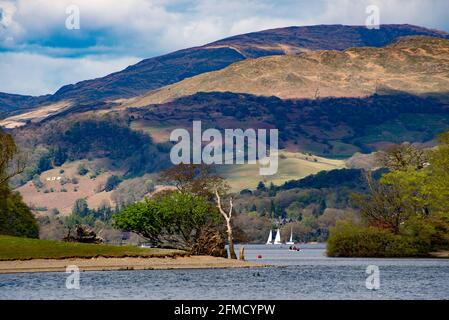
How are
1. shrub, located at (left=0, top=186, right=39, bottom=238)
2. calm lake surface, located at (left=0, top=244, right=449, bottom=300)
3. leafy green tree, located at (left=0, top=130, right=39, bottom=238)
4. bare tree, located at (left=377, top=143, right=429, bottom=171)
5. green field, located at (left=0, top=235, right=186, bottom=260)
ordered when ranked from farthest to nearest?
bare tree, located at (left=377, top=143, right=429, bottom=171)
shrub, located at (left=0, top=186, right=39, bottom=238)
leafy green tree, located at (left=0, top=130, right=39, bottom=238)
green field, located at (left=0, top=235, right=186, bottom=260)
calm lake surface, located at (left=0, top=244, right=449, bottom=300)

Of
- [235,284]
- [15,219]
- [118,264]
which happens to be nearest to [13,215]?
[15,219]

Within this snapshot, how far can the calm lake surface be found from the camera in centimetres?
7556

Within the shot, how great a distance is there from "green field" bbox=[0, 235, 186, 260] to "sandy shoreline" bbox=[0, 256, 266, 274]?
1.06m

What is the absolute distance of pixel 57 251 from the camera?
356ft

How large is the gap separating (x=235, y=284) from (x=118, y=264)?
980 inches

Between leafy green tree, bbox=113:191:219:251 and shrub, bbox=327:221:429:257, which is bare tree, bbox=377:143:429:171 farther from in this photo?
leafy green tree, bbox=113:191:219:251

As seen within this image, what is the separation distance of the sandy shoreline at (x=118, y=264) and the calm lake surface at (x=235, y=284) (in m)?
2.96

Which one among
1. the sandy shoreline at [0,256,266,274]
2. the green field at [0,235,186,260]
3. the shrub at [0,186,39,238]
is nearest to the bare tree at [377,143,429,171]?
the sandy shoreline at [0,256,266,274]

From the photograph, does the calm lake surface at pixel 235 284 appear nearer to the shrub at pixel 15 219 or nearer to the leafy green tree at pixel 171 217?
the leafy green tree at pixel 171 217

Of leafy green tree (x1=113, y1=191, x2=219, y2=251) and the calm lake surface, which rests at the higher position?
leafy green tree (x1=113, y1=191, x2=219, y2=251)

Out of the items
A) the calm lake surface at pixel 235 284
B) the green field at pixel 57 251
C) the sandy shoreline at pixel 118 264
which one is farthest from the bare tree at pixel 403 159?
the green field at pixel 57 251
